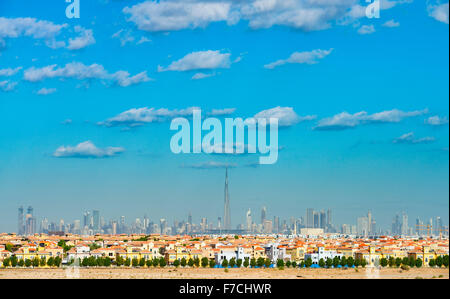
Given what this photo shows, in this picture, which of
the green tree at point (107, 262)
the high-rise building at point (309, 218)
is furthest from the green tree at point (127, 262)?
the high-rise building at point (309, 218)

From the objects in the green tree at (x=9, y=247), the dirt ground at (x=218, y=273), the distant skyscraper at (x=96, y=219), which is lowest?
the dirt ground at (x=218, y=273)

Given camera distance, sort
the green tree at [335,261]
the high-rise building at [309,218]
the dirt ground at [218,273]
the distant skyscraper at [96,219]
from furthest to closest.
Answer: the high-rise building at [309,218]
the distant skyscraper at [96,219]
the green tree at [335,261]
the dirt ground at [218,273]

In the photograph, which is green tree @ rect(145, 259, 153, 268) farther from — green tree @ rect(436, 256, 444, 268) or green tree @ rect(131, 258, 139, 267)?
green tree @ rect(436, 256, 444, 268)

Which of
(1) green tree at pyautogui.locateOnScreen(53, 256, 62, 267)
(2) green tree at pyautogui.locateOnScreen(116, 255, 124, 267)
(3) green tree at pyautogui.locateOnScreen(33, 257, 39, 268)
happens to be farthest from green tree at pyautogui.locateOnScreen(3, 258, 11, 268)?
(2) green tree at pyautogui.locateOnScreen(116, 255, 124, 267)

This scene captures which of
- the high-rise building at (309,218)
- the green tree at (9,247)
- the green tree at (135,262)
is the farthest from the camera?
the high-rise building at (309,218)

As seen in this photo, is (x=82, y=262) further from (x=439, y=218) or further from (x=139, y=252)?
(x=439, y=218)

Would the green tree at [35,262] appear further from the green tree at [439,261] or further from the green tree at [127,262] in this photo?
the green tree at [439,261]

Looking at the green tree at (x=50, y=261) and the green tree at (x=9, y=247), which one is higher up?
the green tree at (x=9, y=247)
